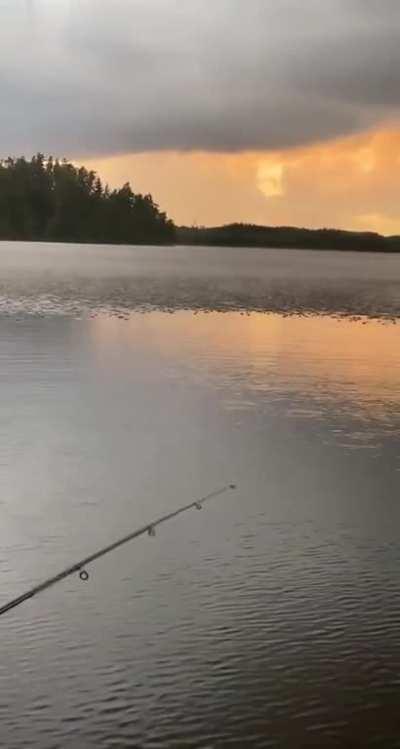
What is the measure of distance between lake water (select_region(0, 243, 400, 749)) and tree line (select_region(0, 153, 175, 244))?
7701 centimetres

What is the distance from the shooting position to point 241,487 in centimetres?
935

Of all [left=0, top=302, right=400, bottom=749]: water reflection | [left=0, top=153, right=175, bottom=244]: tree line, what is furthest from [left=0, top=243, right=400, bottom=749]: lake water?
[left=0, top=153, right=175, bottom=244]: tree line

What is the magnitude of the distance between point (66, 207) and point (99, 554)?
297ft

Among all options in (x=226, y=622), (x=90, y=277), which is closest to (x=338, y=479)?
(x=226, y=622)

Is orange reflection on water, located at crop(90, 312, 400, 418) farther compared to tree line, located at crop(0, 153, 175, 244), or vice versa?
tree line, located at crop(0, 153, 175, 244)

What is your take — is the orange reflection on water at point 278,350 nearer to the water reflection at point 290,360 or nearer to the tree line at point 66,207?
the water reflection at point 290,360

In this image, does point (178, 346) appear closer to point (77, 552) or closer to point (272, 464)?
point (272, 464)

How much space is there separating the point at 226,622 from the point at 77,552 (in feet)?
5.29

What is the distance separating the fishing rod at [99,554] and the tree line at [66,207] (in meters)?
83.9

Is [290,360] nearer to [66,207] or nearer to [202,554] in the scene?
[202,554]

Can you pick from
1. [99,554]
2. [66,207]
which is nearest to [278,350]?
[99,554]

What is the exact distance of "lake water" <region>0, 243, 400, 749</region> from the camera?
5.11 meters

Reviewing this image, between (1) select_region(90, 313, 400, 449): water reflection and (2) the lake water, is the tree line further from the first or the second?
(2) the lake water

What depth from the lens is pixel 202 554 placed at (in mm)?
7434
